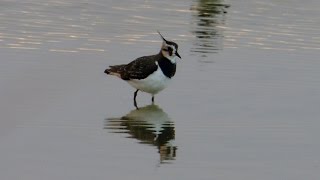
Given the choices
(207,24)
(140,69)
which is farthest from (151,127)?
(207,24)

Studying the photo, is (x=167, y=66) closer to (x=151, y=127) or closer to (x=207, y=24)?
(x=151, y=127)

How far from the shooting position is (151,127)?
11445 millimetres

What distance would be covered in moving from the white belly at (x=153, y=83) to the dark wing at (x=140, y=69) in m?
0.06

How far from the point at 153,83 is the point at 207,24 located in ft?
14.9

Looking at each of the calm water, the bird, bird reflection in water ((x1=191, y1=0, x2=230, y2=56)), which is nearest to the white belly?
the bird

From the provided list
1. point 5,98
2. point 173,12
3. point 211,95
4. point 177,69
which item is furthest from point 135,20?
point 5,98

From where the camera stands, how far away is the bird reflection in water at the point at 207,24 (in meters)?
15.0

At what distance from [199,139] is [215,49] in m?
4.16

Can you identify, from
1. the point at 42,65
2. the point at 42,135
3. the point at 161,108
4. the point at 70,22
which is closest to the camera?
the point at 42,135

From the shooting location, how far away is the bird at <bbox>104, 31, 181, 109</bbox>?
40.8 ft

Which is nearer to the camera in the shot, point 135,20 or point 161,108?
point 161,108

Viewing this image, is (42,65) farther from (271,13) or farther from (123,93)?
(271,13)

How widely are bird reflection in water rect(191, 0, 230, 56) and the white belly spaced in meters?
2.10

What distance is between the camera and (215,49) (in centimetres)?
1488
